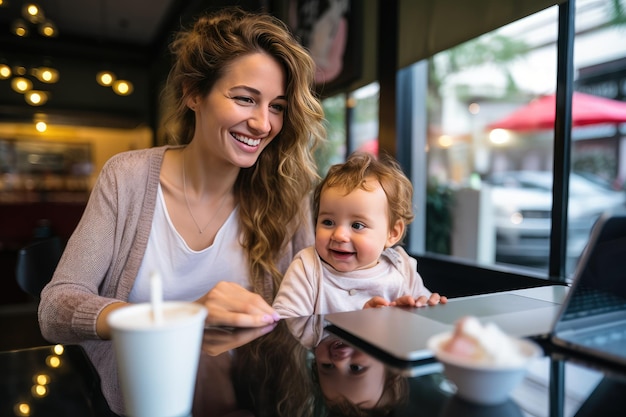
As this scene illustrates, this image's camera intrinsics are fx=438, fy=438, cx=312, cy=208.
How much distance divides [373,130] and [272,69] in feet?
6.60

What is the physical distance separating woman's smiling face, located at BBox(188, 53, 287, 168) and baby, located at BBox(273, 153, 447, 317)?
10.0 inches

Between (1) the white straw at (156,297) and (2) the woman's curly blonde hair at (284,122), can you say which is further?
(2) the woman's curly blonde hair at (284,122)

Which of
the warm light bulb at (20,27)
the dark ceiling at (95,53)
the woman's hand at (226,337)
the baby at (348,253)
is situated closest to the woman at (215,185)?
the baby at (348,253)

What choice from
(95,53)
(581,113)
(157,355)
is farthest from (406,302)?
(95,53)

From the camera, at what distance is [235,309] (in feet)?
2.74

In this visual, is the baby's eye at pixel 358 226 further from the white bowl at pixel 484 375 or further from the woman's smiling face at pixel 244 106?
the white bowl at pixel 484 375

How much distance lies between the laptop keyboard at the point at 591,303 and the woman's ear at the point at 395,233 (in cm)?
60

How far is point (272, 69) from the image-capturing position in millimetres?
1285

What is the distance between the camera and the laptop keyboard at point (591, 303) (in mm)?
682

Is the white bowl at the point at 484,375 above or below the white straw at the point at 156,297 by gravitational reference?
below

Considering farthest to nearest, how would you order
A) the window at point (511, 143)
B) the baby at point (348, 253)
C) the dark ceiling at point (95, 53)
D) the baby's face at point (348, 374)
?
the dark ceiling at point (95, 53) < the window at point (511, 143) < the baby at point (348, 253) < the baby's face at point (348, 374)

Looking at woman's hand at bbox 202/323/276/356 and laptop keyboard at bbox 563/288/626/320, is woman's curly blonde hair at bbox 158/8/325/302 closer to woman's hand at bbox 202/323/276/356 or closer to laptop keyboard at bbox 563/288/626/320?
woman's hand at bbox 202/323/276/356

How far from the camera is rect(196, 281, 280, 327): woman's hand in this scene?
80cm

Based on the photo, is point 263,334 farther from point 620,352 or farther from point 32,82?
point 32,82
